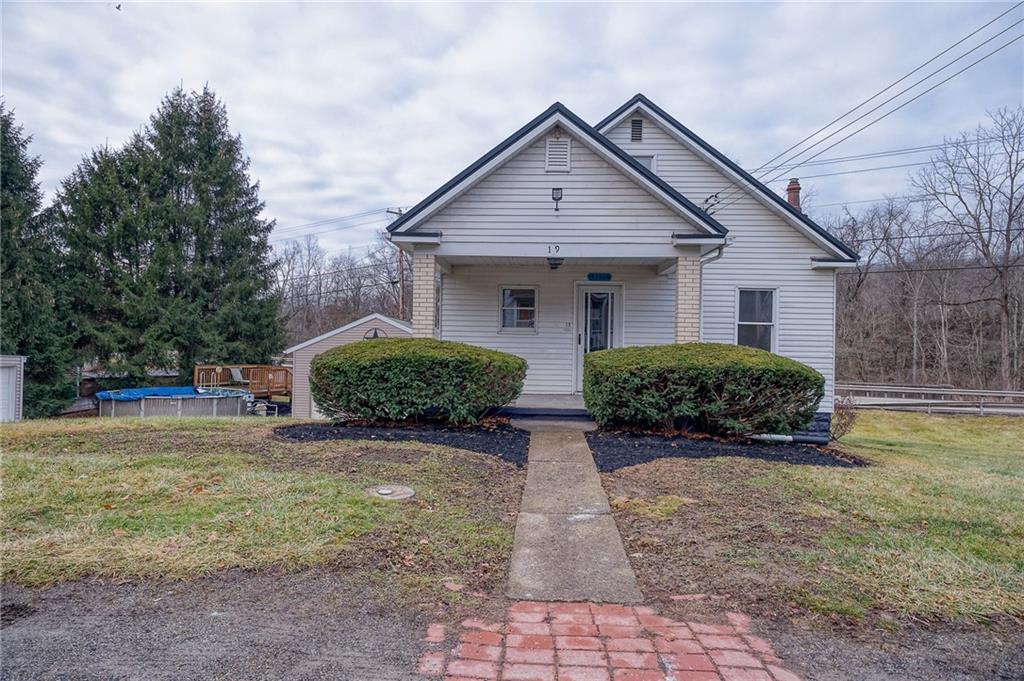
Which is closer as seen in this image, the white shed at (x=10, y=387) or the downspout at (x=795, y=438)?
the downspout at (x=795, y=438)

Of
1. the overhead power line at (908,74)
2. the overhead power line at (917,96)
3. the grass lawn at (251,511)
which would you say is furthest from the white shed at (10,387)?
the overhead power line at (908,74)

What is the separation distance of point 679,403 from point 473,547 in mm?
4619

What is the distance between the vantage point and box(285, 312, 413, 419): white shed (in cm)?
2164

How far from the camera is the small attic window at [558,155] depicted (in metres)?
9.45

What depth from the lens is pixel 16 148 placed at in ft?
70.4

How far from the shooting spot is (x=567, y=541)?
3.99 meters

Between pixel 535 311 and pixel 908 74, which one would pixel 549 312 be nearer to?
pixel 535 311

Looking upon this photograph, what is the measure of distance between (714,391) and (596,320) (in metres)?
4.41

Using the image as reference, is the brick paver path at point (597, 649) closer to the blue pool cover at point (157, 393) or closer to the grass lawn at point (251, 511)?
the grass lawn at point (251, 511)

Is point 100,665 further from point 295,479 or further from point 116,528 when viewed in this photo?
point 295,479

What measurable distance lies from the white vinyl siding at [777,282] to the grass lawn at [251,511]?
7816 millimetres

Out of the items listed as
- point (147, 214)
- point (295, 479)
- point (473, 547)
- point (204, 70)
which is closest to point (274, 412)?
point (147, 214)

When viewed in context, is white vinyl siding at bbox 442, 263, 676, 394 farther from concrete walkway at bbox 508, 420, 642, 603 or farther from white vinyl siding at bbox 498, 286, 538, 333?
concrete walkway at bbox 508, 420, 642, 603

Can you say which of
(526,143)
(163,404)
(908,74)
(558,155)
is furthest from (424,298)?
(163,404)
